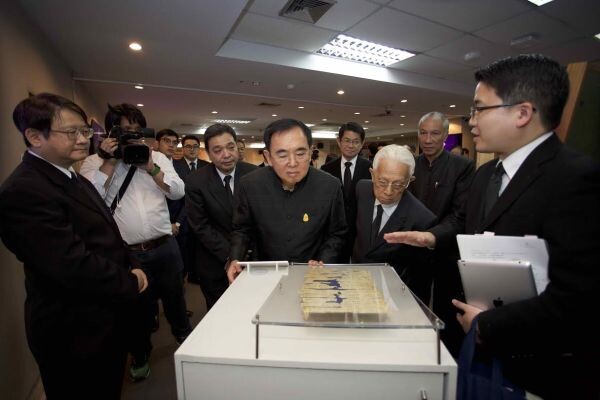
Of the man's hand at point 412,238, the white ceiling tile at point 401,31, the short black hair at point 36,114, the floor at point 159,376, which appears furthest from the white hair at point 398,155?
the white ceiling tile at point 401,31

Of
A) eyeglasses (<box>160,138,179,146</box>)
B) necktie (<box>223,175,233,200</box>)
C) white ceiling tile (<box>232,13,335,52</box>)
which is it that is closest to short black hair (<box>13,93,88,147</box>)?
necktie (<box>223,175,233,200</box>)

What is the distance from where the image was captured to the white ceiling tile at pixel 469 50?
13.3 ft

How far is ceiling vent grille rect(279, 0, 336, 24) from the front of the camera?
9.83 feet

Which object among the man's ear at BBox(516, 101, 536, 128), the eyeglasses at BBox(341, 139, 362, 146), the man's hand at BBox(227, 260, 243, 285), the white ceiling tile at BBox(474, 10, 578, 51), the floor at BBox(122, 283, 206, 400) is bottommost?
the floor at BBox(122, 283, 206, 400)

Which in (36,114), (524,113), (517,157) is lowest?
(517,157)

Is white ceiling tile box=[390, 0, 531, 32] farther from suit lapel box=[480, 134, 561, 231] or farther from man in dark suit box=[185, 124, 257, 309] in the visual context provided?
suit lapel box=[480, 134, 561, 231]

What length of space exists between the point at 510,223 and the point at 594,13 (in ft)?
13.9

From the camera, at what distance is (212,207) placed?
1.98 metres

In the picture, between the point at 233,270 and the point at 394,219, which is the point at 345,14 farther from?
the point at 233,270

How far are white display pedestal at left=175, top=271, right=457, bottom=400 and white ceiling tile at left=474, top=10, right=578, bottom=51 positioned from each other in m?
4.25

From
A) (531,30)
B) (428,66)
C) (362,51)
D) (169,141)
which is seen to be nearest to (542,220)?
(169,141)

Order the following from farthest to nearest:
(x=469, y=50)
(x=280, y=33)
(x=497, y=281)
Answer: (x=469, y=50) < (x=280, y=33) < (x=497, y=281)

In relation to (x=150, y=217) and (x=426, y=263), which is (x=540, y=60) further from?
(x=150, y=217)

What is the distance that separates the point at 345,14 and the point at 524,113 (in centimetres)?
302
